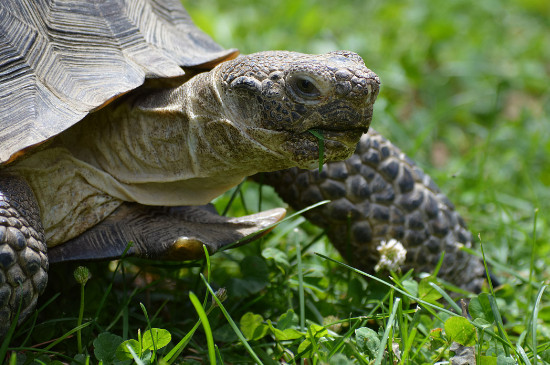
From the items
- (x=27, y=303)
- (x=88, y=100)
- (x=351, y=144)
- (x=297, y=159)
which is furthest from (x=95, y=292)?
(x=351, y=144)

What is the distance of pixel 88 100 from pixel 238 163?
1.57 feet

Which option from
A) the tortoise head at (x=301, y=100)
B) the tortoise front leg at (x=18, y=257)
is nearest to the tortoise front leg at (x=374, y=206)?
the tortoise head at (x=301, y=100)

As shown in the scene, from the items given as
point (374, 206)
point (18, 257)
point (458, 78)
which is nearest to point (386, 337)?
point (374, 206)

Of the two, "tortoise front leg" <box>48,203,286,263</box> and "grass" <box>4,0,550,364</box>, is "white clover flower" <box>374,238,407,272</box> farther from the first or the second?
"tortoise front leg" <box>48,203,286,263</box>

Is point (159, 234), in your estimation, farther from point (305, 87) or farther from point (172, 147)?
point (305, 87)

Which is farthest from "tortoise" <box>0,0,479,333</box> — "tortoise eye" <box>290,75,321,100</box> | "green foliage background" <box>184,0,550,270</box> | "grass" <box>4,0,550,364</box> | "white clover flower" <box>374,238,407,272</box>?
"green foliage background" <box>184,0,550,270</box>

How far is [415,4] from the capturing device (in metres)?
5.50

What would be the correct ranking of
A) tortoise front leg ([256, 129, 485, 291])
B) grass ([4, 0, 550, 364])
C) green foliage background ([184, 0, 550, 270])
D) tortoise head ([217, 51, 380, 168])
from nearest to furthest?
tortoise head ([217, 51, 380, 168]) → grass ([4, 0, 550, 364]) → tortoise front leg ([256, 129, 485, 291]) → green foliage background ([184, 0, 550, 270])

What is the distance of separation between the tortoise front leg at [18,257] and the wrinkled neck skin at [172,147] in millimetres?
280

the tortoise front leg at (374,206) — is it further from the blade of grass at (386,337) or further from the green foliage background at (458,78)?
the blade of grass at (386,337)

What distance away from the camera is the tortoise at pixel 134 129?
173 centimetres

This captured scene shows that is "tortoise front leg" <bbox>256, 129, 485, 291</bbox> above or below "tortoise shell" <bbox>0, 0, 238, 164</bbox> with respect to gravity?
below

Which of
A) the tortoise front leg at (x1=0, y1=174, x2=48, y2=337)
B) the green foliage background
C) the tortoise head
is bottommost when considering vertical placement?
the green foliage background

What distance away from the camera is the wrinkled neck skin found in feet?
6.17
